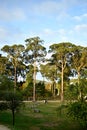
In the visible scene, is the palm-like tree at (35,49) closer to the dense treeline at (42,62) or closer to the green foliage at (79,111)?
the dense treeline at (42,62)

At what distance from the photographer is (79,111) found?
74.8 feet

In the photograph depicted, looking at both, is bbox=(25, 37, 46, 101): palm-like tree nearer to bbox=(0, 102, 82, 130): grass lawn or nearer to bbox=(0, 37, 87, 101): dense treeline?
bbox=(0, 37, 87, 101): dense treeline

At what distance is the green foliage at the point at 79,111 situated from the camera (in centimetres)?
2253

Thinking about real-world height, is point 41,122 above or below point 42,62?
below

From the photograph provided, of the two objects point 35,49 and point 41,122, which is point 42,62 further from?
point 41,122

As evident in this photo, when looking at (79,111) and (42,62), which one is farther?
(42,62)

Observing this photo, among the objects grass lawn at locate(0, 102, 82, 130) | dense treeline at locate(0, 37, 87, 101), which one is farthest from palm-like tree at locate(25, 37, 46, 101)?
grass lawn at locate(0, 102, 82, 130)

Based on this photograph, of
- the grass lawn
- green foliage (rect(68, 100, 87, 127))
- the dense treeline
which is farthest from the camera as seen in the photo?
the dense treeline

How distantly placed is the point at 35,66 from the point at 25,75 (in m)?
8.25

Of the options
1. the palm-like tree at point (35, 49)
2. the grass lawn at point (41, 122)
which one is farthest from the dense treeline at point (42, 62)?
the grass lawn at point (41, 122)

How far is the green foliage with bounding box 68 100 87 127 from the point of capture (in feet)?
73.9

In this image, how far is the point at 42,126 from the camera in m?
29.1

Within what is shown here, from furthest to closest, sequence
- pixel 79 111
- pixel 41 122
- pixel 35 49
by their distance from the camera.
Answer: pixel 35 49 < pixel 41 122 < pixel 79 111

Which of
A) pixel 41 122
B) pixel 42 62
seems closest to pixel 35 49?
pixel 42 62
